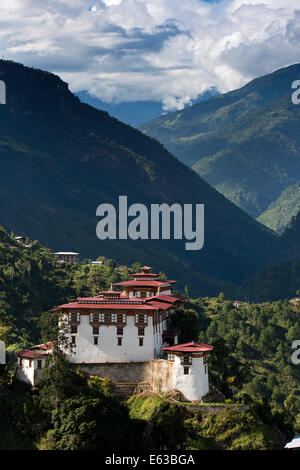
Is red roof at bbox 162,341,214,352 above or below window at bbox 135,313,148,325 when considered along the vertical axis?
below

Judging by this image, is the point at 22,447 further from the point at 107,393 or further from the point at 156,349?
the point at 156,349

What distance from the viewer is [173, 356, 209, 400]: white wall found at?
95.9 metres

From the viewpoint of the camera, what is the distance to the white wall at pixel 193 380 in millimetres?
95938

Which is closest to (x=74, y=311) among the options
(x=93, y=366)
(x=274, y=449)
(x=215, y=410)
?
(x=93, y=366)

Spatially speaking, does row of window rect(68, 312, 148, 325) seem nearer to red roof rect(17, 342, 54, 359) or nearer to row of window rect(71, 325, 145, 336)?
row of window rect(71, 325, 145, 336)

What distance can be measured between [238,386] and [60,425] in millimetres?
26381

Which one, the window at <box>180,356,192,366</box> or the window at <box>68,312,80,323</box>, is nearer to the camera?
the window at <box>180,356,192,366</box>

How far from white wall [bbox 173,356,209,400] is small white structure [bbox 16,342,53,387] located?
630 inches

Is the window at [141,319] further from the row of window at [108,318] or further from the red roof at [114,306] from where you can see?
the red roof at [114,306]

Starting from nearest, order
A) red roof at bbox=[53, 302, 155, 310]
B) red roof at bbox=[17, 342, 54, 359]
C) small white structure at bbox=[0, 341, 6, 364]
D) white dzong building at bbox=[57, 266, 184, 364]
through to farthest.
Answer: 1. red roof at bbox=[17, 342, 54, 359]
2. small white structure at bbox=[0, 341, 6, 364]
3. red roof at bbox=[53, 302, 155, 310]
4. white dzong building at bbox=[57, 266, 184, 364]

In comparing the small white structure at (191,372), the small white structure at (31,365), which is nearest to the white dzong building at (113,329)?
the small white structure at (31,365)

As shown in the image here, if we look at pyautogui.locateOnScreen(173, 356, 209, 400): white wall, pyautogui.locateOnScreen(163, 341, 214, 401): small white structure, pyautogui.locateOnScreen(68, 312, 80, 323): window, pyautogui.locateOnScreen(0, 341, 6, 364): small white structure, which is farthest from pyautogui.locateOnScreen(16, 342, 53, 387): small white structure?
pyautogui.locateOnScreen(173, 356, 209, 400): white wall

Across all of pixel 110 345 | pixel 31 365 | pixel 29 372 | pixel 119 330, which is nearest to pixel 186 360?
pixel 119 330

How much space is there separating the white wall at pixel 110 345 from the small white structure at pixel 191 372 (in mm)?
5151
